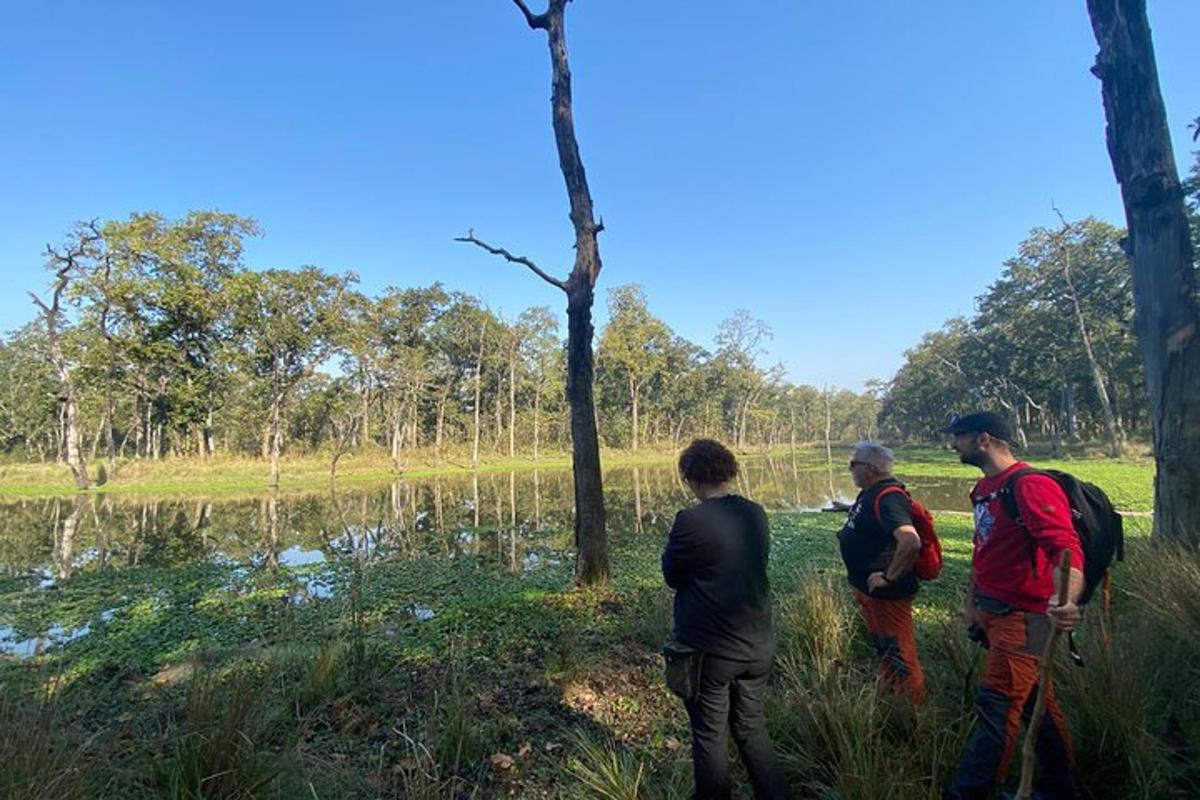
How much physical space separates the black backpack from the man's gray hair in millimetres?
1073

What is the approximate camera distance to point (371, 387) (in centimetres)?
4022

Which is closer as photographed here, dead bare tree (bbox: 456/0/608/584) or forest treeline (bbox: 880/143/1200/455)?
dead bare tree (bbox: 456/0/608/584)

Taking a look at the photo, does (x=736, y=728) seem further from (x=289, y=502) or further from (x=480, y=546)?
(x=289, y=502)

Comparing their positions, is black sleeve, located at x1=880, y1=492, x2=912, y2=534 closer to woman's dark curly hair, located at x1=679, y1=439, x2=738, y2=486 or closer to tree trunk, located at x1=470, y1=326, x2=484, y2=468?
woman's dark curly hair, located at x1=679, y1=439, x2=738, y2=486

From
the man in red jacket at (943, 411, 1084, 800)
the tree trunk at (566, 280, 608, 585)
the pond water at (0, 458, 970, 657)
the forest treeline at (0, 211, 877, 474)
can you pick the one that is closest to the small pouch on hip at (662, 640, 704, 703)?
the man in red jacket at (943, 411, 1084, 800)

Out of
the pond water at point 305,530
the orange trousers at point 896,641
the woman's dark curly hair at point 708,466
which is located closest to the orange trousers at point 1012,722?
the orange trousers at point 896,641

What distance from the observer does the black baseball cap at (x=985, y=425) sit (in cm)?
284

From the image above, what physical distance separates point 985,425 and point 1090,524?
0.58 metres

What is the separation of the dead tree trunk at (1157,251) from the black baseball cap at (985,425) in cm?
372

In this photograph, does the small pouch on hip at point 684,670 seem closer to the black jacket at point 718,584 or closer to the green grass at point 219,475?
the black jacket at point 718,584

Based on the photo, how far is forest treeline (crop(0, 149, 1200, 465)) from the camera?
30531 mm

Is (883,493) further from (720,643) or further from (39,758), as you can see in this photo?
(39,758)

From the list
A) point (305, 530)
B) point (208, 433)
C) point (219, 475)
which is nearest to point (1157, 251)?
point (305, 530)

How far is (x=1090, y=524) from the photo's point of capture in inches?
101
